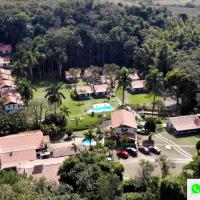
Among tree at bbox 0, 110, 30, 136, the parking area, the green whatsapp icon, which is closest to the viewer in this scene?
the green whatsapp icon

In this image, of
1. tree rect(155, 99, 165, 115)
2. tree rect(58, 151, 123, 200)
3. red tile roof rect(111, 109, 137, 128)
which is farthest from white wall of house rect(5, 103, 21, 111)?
tree rect(58, 151, 123, 200)

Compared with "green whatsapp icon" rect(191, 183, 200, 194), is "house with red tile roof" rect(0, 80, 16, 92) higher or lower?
lower

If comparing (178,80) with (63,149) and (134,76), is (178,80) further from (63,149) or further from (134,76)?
(63,149)

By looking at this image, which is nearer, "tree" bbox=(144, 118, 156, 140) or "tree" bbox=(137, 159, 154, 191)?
"tree" bbox=(137, 159, 154, 191)

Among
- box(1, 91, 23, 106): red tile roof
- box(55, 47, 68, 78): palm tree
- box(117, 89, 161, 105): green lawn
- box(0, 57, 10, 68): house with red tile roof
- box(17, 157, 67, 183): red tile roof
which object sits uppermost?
box(55, 47, 68, 78): palm tree

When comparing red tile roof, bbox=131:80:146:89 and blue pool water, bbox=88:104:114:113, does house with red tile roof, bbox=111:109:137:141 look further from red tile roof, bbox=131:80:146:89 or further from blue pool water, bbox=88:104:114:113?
red tile roof, bbox=131:80:146:89

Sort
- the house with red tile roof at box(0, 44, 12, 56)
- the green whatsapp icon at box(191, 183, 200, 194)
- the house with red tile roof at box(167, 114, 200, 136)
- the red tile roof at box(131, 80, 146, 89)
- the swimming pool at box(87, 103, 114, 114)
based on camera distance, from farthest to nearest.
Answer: the house with red tile roof at box(0, 44, 12, 56)
the red tile roof at box(131, 80, 146, 89)
the swimming pool at box(87, 103, 114, 114)
the house with red tile roof at box(167, 114, 200, 136)
the green whatsapp icon at box(191, 183, 200, 194)
